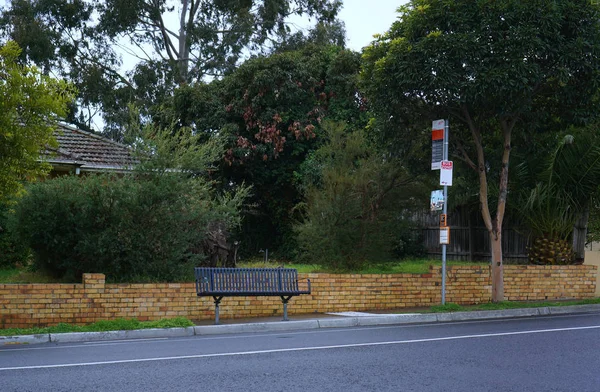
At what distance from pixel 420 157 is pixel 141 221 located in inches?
271

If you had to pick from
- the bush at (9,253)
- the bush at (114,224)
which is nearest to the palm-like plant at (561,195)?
the bush at (114,224)

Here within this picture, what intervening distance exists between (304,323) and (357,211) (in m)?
4.70

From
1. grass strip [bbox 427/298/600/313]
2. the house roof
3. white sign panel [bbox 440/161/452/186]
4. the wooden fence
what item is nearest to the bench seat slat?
grass strip [bbox 427/298/600/313]

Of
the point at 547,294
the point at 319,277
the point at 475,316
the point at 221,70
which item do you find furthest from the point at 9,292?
the point at 221,70

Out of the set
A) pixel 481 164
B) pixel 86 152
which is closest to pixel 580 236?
pixel 481 164

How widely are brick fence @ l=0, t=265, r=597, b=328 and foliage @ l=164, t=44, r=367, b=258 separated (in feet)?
37.2

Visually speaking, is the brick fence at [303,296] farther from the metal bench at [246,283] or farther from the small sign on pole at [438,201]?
the small sign on pole at [438,201]

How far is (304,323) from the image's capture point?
13.4 meters

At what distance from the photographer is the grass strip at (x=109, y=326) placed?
38.8 feet

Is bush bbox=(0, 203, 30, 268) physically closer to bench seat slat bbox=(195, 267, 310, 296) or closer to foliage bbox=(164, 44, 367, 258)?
bench seat slat bbox=(195, 267, 310, 296)

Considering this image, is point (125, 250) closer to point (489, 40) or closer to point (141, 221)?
point (141, 221)

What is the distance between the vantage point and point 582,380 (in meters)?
7.89

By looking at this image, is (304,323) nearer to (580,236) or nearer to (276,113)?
(580,236)

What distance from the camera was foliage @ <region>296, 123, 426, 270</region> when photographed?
17438 mm
